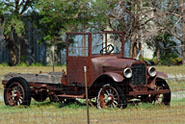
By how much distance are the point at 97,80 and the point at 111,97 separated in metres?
0.74

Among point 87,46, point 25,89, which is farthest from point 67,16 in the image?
point 25,89

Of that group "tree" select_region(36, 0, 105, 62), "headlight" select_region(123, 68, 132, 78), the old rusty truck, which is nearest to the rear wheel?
the old rusty truck

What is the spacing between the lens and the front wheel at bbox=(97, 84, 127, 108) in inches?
456

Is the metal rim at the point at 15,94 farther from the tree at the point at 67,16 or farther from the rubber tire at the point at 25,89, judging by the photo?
the tree at the point at 67,16

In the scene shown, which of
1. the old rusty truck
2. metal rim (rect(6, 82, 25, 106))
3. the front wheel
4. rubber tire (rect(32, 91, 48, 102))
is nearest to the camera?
the front wheel

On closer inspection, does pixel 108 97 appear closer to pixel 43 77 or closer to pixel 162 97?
pixel 162 97

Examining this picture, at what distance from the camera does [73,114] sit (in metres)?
10.8

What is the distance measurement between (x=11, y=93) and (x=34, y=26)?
885 inches

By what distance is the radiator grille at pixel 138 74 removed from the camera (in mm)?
12172

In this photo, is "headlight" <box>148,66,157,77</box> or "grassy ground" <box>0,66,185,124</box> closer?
"grassy ground" <box>0,66,185,124</box>

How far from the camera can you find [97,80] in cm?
1243

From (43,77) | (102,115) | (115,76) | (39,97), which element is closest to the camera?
(102,115)

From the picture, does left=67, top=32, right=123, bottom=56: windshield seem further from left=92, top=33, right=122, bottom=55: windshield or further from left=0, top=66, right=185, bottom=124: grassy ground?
left=0, top=66, right=185, bottom=124: grassy ground

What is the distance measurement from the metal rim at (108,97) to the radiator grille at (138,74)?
0.62 meters
